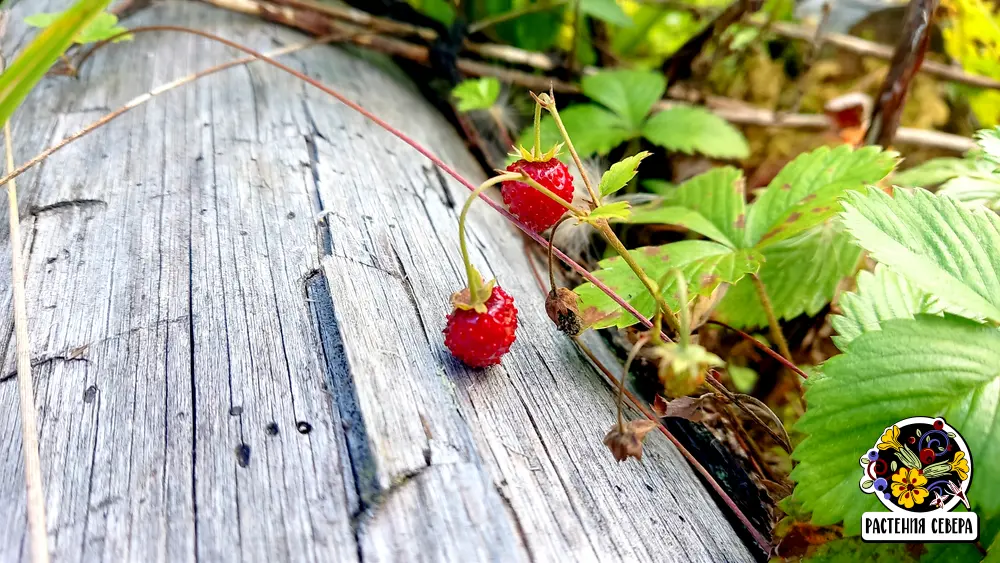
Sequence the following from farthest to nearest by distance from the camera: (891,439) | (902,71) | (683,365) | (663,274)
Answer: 1. (902,71)
2. (663,274)
3. (891,439)
4. (683,365)

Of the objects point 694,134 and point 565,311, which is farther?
point 694,134

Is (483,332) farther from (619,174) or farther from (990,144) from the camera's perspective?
(990,144)

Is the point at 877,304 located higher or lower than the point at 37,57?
lower

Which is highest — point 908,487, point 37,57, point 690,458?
point 37,57

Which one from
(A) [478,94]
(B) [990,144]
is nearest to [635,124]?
(A) [478,94]

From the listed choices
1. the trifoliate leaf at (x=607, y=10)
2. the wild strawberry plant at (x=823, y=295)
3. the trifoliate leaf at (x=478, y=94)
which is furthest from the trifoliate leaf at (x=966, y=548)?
the trifoliate leaf at (x=607, y=10)

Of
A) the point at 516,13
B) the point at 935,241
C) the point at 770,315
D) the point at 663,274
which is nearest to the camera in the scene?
the point at 935,241

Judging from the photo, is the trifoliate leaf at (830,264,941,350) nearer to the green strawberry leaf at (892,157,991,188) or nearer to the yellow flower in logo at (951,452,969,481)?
the yellow flower in logo at (951,452,969,481)

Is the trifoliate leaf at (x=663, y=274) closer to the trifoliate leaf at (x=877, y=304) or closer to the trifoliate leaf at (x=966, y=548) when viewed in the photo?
the trifoliate leaf at (x=877, y=304)
